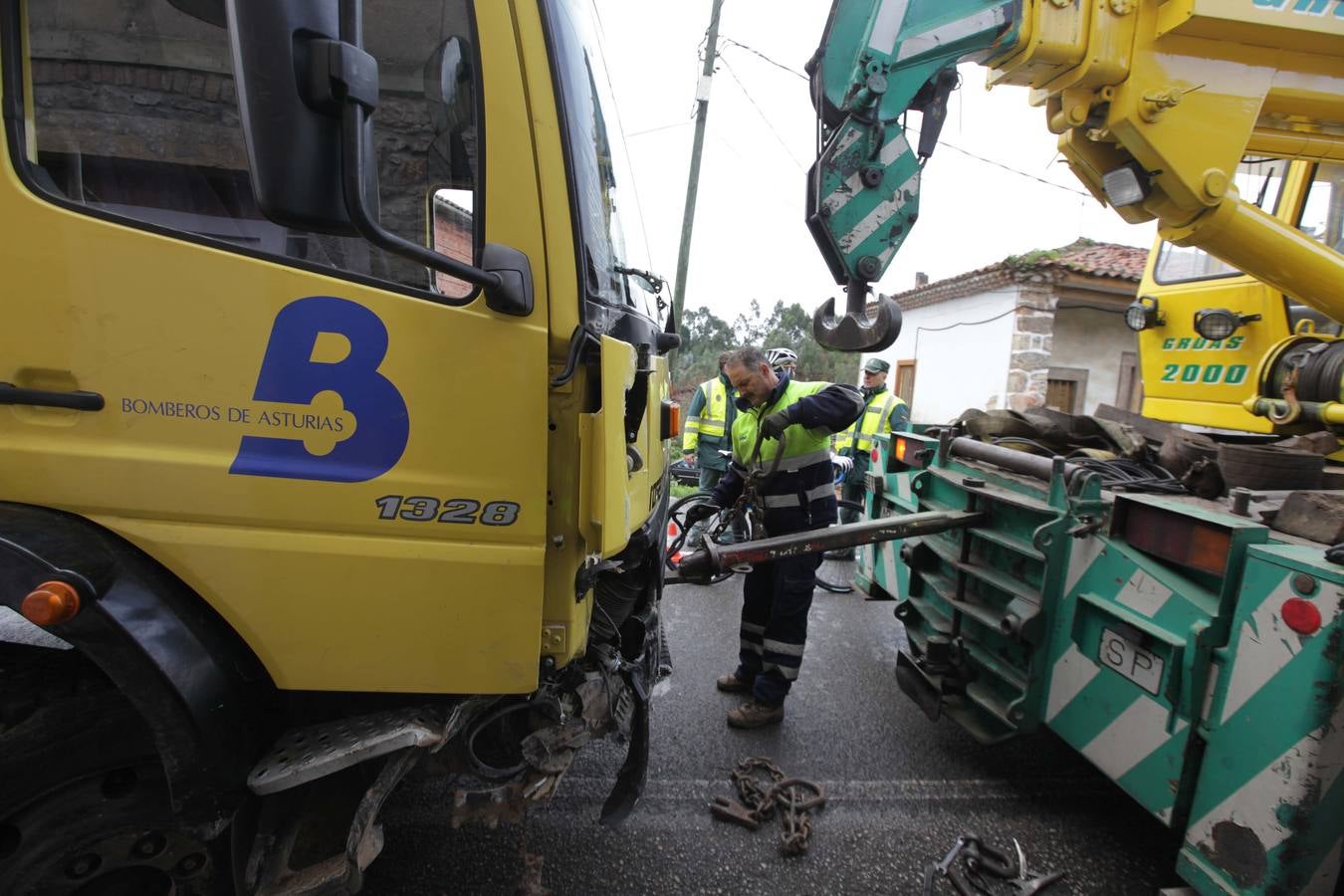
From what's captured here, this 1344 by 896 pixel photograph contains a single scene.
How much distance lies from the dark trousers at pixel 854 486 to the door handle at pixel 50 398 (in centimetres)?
579

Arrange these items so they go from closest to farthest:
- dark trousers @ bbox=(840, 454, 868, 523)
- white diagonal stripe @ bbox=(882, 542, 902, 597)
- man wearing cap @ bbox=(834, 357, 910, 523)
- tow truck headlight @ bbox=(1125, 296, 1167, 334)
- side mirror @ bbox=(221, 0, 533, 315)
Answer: side mirror @ bbox=(221, 0, 533, 315)
white diagonal stripe @ bbox=(882, 542, 902, 597)
tow truck headlight @ bbox=(1125, 296, 1167, 334)
man wearing cap @ bbox=(834, 357, 910, 523)
dark trousers @ bbox=(840, 454, 868, 523)

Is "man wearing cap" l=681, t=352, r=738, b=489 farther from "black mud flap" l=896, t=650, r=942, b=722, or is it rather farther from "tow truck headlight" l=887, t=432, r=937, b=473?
"black mud flap" l=896, t=650, r=942, b=722

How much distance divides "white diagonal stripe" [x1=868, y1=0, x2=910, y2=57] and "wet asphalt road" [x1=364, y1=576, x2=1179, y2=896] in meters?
2.44

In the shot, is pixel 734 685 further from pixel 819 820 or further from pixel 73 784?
pixel 73 784

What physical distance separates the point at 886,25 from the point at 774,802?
2.81 meters

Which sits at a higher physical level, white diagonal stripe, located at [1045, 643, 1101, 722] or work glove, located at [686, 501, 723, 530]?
work glove, located at [686, 501, 723, 530]

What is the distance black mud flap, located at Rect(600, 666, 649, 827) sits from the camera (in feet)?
6.57

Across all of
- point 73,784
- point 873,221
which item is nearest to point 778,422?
point 873,221

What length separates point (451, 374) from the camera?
1.41 m

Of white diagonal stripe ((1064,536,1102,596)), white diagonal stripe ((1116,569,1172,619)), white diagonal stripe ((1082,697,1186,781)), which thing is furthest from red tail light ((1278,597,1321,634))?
white diagonal stripe ((1064,536,1102,596))

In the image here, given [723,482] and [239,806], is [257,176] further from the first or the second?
[723,482]

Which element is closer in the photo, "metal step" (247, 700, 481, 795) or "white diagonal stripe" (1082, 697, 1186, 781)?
"metal step" (247, 700, 481, 795)

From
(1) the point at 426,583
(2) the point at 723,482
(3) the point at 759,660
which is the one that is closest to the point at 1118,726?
(3) the point at 759,660

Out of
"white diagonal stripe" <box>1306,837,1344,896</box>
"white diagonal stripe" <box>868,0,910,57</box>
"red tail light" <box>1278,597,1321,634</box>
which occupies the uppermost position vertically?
"white diagonal stripe" <box>868,0,910,57</box>
